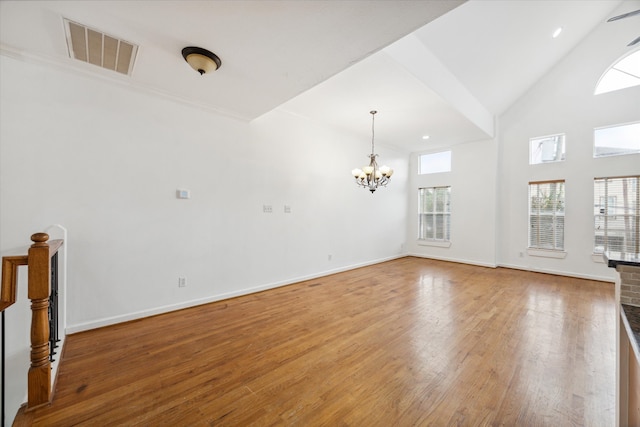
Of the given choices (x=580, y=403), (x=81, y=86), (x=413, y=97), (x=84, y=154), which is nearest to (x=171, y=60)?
(x=81, y=86)

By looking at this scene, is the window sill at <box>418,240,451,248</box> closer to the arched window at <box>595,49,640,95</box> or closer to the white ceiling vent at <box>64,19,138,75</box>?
the arched window at <box>595,49,640,95</box>

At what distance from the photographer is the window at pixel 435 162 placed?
7.03 m

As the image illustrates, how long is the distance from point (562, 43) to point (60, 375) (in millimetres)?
8846

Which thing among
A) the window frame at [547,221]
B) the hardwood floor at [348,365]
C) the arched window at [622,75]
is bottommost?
the hardwood floor at [348,365]

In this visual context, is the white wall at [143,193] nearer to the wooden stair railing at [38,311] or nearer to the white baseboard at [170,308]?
the white baseboard at [170,308]

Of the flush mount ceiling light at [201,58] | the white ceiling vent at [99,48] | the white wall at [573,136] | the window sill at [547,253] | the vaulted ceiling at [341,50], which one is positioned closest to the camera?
the vaulted ceiling at [341,50]

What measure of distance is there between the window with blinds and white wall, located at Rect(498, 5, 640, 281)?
11 centimetres

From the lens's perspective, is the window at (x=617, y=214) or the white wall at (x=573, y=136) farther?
the white wall at (x=573, y=136)

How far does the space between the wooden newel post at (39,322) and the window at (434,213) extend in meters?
7.58

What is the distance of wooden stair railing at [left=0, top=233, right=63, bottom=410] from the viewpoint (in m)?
1.66

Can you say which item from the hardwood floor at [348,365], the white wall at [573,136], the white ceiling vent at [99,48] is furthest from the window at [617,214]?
the white ceiling vent at [99,48]

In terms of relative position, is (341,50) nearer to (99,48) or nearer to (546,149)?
(99,48)

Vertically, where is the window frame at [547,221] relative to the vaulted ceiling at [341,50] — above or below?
below

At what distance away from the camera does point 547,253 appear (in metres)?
5.52
